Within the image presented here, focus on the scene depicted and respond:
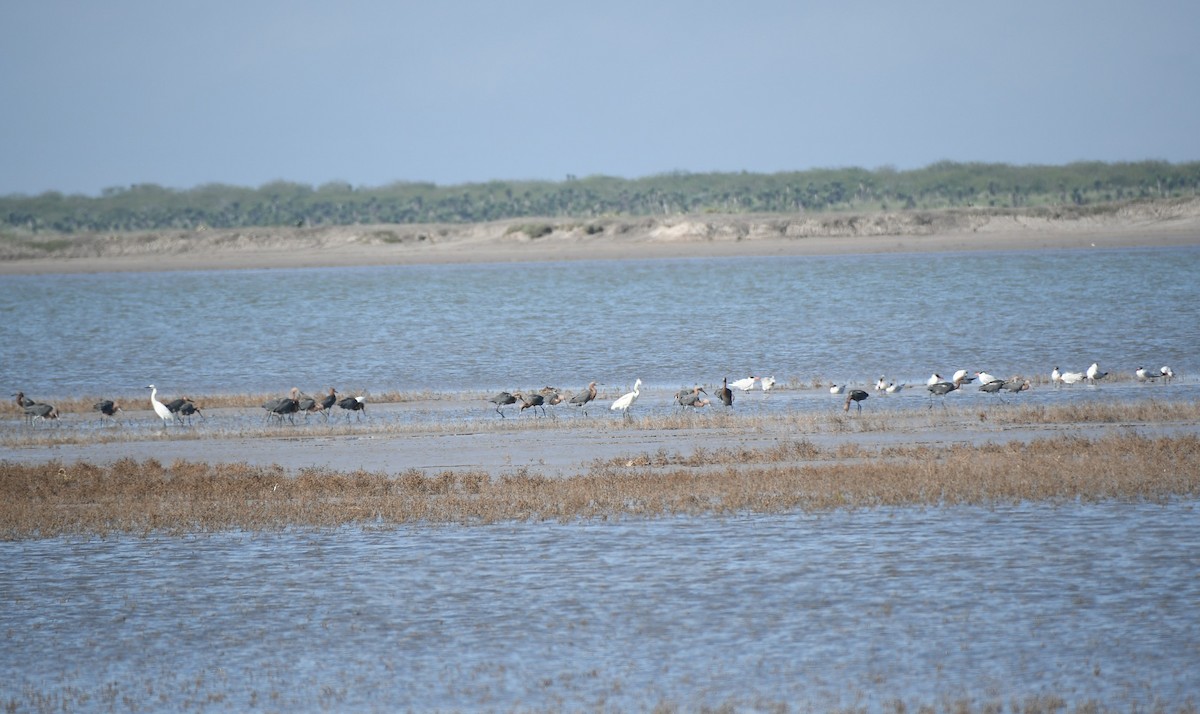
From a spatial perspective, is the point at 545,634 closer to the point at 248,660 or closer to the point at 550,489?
the point at 248,660

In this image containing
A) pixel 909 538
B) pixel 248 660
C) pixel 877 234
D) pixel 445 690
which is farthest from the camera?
pixel 877 234

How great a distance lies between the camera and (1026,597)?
1228 centimetres

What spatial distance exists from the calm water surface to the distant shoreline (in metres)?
4.92

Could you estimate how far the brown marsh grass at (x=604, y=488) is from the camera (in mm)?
15828

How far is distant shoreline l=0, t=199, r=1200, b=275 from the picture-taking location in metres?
71.2

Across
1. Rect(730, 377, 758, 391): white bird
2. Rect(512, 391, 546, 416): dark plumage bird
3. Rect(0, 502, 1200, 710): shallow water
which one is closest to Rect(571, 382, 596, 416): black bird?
Rect(512, 391, 546, 416): dark plumage bird

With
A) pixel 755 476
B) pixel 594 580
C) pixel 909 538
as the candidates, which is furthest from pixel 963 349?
pixel 594 580

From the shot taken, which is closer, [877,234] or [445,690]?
[445,690]

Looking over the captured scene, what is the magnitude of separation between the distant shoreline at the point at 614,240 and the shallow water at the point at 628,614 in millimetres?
55768

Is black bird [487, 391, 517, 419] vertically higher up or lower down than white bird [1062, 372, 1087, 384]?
higher up

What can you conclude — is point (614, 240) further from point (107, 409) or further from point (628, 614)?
point (628, 614)

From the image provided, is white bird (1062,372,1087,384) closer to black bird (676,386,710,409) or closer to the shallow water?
black bird (676,386,710,409)

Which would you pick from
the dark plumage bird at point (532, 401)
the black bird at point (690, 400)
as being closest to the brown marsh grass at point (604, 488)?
the black bird at point (690, 400)

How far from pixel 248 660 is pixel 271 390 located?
1924 centimetres
